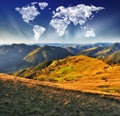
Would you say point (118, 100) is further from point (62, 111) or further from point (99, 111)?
point (62, 111)

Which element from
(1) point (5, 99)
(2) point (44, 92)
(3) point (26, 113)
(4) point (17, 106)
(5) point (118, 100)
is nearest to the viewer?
(3) point (26, 113)

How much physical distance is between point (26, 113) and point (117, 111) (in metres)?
12.6

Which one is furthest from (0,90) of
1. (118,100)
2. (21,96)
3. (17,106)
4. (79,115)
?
(118,100)

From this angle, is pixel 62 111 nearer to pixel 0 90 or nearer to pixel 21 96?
pixel 21 96

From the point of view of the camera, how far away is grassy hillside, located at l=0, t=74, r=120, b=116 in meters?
26.6

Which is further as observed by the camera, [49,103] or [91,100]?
[91,100]

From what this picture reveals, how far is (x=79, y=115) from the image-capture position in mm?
27531

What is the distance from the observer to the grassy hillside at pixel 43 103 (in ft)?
87.4

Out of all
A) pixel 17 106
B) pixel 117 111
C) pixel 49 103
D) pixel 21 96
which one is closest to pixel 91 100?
pixel 117 111

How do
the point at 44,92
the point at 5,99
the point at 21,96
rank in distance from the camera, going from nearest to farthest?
the point at 5,99
the point at 21,96
the point at 44,92

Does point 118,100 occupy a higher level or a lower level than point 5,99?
lower

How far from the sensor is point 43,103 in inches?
1190

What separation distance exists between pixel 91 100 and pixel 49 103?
25.6 ft

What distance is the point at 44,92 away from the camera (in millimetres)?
35688
